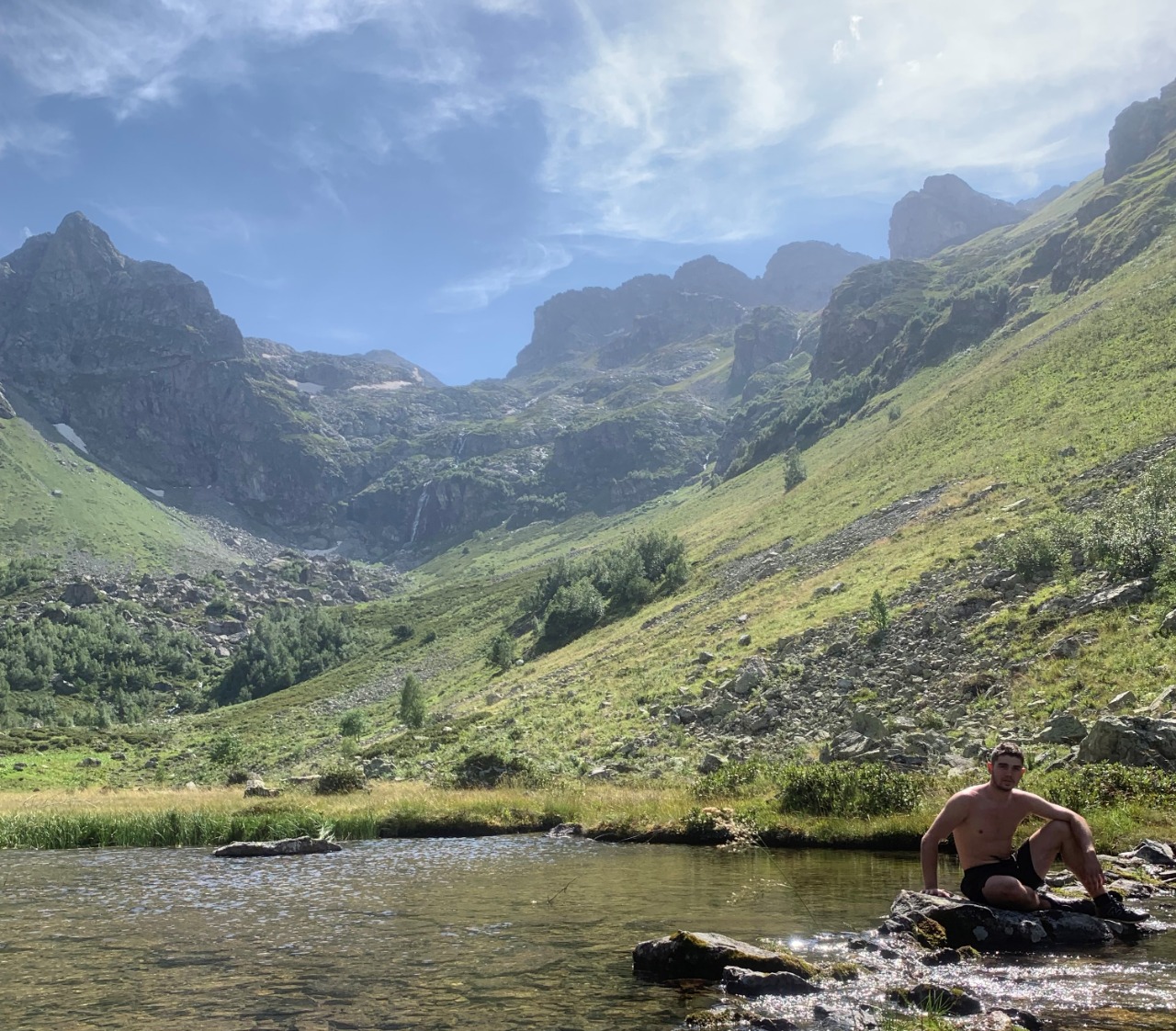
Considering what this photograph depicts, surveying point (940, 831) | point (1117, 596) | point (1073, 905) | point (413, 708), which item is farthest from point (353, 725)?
point (1073, 905)

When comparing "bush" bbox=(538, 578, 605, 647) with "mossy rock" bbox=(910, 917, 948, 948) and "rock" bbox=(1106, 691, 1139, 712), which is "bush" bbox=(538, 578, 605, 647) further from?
"mossy rock" bbox=(910, 917, 948, 948)

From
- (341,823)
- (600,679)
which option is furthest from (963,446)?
(341,823)

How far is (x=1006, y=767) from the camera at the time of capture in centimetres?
1170

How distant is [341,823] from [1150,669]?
31518 mm

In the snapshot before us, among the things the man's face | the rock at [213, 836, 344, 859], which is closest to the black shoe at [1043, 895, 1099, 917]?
the man's face

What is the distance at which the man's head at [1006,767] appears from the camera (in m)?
11.7

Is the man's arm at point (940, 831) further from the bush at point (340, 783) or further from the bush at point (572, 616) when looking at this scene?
the bush at point (572, 616)

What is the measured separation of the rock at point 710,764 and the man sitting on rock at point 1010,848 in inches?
910

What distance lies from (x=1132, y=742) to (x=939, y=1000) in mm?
18270

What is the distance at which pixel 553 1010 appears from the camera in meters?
9.38

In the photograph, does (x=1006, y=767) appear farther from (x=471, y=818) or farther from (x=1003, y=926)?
(x=471, y=818)

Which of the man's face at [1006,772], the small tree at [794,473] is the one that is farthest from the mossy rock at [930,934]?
the small tree at [794,473]

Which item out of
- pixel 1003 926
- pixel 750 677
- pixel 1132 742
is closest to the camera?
pixel 1003 926

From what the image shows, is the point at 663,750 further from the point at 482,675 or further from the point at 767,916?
the point at 482,675
